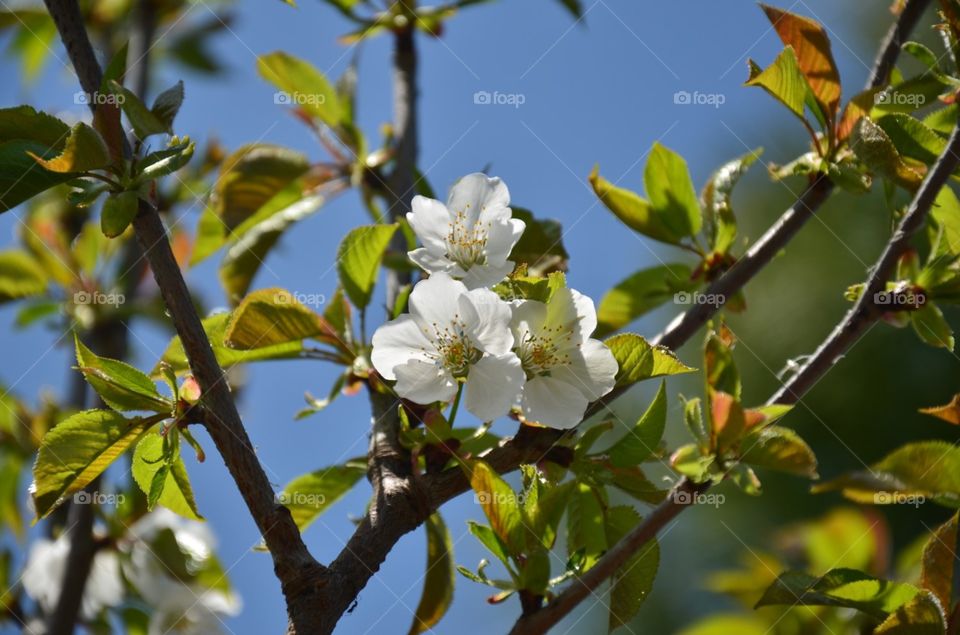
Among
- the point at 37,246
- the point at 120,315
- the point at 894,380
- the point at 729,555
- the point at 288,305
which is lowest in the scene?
the point at 729,555

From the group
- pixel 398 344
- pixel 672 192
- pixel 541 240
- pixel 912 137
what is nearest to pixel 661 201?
pixel 672 192

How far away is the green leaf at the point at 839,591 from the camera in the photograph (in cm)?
73

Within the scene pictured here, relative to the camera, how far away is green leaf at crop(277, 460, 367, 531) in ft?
3.08

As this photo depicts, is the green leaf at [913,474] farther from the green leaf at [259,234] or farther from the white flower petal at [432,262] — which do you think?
the green leaf at [259,234]

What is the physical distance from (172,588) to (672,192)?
0.92 meters

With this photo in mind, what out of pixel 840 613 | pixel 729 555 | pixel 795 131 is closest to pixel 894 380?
pixel 729 555

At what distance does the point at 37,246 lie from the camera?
1653mm

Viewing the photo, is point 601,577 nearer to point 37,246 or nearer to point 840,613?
point 840,613

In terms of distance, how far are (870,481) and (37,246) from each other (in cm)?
153

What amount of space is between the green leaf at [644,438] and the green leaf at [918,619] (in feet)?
0.72

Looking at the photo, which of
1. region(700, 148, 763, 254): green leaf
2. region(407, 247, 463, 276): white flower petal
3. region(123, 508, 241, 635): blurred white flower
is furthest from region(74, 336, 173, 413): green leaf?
region(123, 508, 241, 635): blurred white flower

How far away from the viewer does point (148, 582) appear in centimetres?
136

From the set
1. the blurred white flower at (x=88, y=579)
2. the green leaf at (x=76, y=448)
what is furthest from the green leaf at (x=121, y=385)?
the blurred white flower at (x=88, y=579)

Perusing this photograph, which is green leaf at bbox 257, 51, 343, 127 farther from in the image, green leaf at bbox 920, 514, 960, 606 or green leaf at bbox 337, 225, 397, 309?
green leaf at bbox 920, 514, 960, 606
